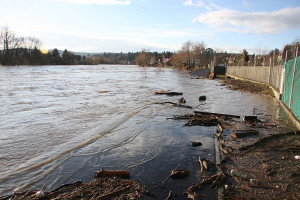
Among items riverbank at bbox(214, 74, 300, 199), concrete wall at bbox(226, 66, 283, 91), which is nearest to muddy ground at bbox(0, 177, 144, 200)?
riverbank at bbox(214, 74, 300, 199)

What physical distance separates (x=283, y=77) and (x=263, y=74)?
12.0m

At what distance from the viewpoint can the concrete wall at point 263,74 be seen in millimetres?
18080

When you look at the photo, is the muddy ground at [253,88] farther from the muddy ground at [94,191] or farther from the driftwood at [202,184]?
the muddy ground at [94,191]

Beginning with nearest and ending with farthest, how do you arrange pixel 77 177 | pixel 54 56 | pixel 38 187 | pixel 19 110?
A: pixel 38 187, pixel 77 177, pixel 19 110, pixel 54 56

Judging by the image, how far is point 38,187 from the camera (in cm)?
477

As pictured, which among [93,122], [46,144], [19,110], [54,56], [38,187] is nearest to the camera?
[38,187]

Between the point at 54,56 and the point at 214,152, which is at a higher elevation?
the point at 54,56

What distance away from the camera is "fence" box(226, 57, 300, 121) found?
937cm

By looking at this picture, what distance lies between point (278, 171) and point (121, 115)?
8.10 m

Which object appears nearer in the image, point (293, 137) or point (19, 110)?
point (293, 137)

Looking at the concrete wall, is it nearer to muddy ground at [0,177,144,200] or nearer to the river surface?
the river surface

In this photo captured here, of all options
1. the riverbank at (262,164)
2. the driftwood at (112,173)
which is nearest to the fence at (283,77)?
the riverbank at (262,164)

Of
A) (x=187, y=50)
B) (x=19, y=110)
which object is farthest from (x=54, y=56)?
(x=19, y=110)

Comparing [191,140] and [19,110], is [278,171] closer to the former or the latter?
[191,140]
